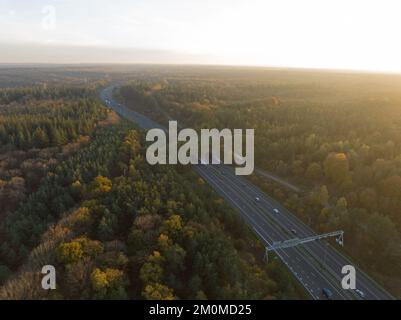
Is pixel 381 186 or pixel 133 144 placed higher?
pixel 133 144

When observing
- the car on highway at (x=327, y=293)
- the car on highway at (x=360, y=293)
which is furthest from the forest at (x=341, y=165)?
the car on highway at (x=327, y=293)

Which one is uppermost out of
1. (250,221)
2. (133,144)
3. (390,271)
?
(133,144)

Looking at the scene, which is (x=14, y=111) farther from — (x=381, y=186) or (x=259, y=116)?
(x=381, y=186)

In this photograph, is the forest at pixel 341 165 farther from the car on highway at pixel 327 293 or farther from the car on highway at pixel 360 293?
the car on highway at pixel 327 293

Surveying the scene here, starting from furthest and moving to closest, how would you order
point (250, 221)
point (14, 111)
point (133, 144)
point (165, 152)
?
point (14, 111) < point (165, 152) < point (133, 144) < point (250, 221)

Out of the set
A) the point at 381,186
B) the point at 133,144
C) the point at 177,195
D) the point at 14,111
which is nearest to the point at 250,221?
the point at 177,195

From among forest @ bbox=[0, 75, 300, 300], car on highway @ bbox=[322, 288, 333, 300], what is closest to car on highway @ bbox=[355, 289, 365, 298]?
car on highway @ bbox=[322, 288, 333, 300]

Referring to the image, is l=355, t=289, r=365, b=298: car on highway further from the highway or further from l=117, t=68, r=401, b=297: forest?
l=117, t=68, r=401, b=297: forest
